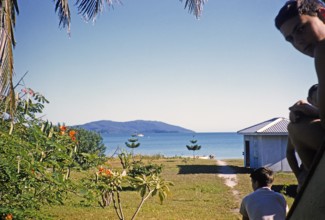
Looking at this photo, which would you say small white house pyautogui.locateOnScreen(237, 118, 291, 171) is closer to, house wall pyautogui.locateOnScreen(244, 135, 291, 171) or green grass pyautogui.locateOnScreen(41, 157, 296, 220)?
house wall pyautogui.locateOnScreen(244, 135, 291, 171)

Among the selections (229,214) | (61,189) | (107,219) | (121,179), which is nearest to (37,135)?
(61,189)

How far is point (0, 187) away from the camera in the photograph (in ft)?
15.0

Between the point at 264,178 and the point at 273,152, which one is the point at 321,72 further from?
the point at 273,152

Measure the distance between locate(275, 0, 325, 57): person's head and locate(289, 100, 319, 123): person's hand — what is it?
0.21 metres

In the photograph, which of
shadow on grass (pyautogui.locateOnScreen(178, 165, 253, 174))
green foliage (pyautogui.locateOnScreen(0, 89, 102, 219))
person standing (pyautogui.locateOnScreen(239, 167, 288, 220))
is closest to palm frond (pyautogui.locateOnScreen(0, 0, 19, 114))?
green foliage (pyautogui.locateOnScreen(0, 89, 102, 219))

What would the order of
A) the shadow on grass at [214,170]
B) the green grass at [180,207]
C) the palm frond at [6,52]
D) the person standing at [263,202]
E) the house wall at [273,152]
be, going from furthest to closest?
the shadow on grass at [214,170] < the house wall at [273,152] < the green grass at [180,207] < the palm frond at [6,52] < the person standing at [263,202]

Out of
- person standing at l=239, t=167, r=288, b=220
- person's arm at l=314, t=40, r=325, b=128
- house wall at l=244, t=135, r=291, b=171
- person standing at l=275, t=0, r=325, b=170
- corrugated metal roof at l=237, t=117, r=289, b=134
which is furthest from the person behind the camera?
house wall at l=244, t=135, r=291, b=171

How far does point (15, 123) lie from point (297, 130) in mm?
4934

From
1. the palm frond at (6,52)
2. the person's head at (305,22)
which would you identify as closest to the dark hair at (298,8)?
the person's head at (305,22)

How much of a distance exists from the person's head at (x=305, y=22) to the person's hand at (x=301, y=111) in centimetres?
21

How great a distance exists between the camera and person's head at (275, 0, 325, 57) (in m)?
1.31

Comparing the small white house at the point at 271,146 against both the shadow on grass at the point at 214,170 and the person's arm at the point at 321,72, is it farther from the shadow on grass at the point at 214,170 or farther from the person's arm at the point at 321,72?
the person's arm at the point at 321,72

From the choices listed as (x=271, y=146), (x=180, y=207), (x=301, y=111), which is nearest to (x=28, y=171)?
(x=301, y=111)

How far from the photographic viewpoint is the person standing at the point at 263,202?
407 centimetres
